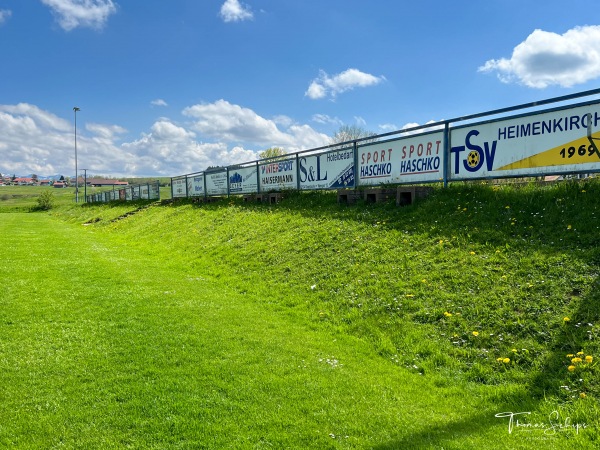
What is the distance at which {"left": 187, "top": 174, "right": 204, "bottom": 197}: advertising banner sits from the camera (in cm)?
2467

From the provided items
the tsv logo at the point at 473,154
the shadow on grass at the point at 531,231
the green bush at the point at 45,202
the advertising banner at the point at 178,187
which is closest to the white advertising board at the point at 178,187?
the advertising banner at the point at 178,187

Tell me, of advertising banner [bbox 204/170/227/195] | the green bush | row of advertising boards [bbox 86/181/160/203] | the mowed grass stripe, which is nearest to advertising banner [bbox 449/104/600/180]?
the mowed grass stripe

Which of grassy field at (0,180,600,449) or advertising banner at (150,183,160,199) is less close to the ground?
advertising banner at (150,183,160,199)

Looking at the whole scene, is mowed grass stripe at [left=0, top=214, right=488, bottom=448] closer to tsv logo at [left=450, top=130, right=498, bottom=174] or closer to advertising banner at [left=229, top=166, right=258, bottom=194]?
tsv logo at [left=450, top=130, right=498, bottom=174]

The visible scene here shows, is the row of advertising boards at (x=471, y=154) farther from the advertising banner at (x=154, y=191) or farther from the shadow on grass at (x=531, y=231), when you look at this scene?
the advertising banner at (x=154, y=191)

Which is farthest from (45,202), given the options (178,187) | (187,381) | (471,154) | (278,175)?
(187,381)

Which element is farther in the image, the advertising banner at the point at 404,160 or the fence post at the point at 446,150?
the advertising banner at the point at 404,160

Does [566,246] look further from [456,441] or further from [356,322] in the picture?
[456,441]

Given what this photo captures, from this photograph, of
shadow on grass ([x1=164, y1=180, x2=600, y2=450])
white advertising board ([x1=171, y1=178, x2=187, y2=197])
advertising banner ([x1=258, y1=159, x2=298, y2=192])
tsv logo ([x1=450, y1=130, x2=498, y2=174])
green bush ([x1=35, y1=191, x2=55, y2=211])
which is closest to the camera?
shadow on grass ([x1=164, y1=180, x2=600, y2=450])

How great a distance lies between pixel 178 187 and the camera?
28531 mm

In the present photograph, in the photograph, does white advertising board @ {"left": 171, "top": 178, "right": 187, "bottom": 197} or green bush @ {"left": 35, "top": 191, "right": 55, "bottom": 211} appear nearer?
white advertising board @ {"left": 171, "top": 178, "right": 187, "bottom": 197}

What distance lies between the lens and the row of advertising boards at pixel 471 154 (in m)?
7.28

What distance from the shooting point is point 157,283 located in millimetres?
8625

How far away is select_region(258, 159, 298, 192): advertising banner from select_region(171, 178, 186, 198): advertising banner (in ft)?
36.0
